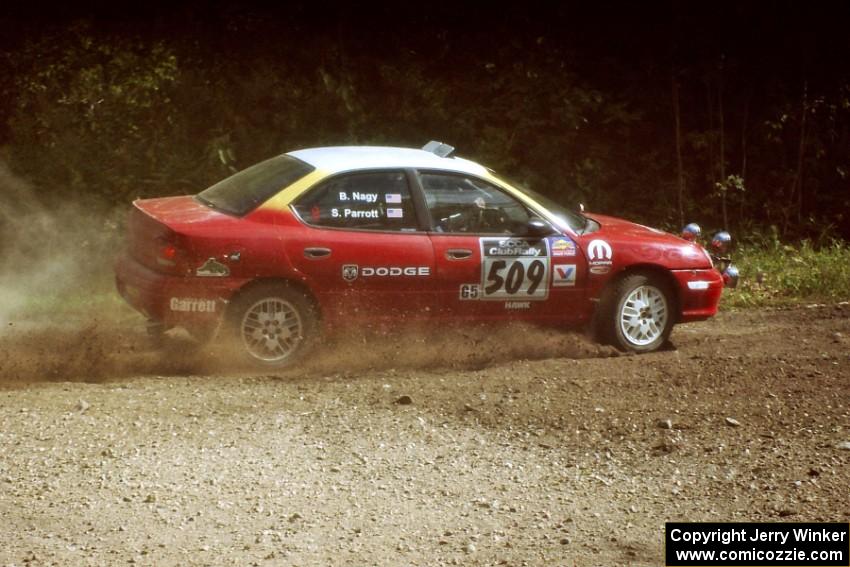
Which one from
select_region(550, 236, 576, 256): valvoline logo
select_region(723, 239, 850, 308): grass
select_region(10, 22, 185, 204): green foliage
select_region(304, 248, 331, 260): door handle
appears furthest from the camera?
select_region(10, 22, 185, 204): green foliage

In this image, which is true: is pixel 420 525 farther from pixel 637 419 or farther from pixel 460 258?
pixel 460 258

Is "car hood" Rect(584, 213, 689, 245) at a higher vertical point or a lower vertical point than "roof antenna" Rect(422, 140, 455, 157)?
lower

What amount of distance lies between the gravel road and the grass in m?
2.85

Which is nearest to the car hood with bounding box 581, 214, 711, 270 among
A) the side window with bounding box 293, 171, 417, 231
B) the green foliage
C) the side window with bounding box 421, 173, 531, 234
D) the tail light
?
the side window with bounding box 421, 173, 531, 234

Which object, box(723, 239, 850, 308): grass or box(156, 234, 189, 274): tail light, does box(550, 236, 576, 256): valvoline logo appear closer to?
box(156, 234, 189, 274): tail light

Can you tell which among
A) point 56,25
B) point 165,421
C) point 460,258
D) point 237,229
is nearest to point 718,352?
point 460,258

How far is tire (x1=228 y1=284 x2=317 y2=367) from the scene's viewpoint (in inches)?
340

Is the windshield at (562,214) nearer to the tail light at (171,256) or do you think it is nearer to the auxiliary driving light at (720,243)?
the auxiliary driving light at (720,243)

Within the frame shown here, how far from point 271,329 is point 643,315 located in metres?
2.91

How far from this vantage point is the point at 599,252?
955 centimetres

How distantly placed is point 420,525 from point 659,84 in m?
10.2

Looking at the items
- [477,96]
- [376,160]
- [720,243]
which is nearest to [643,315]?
[720,243]

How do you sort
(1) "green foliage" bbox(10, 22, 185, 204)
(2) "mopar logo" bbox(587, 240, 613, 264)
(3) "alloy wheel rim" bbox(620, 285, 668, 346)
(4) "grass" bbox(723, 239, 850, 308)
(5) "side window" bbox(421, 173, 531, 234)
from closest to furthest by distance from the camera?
1. (5) "side window" bbox(421, 173, 531, 234)
2. (2) "mopar logo" bbox(587, 240, 613, 264)
3. (3) "alloy wheel rim" bbox(620, 285, 668, 346)
4. (4) "grass" bbox(723, 239, 850, 308)
5. (1) "green foliage" bbox(10, 22, 185, 204)

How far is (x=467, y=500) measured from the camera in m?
6.32
